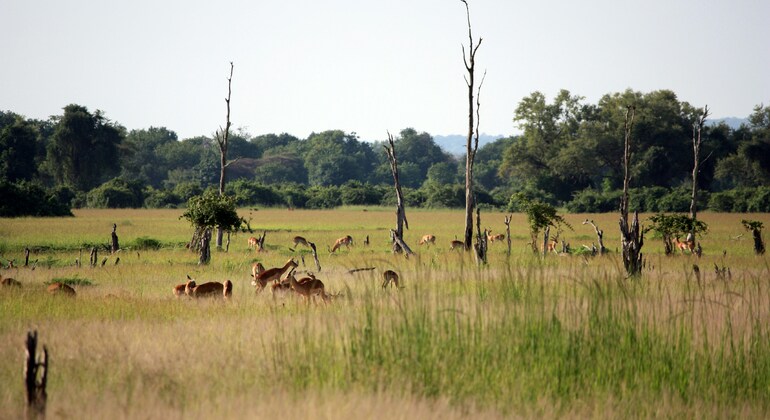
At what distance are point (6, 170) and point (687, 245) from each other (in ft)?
207

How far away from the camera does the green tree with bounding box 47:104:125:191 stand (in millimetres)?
78812

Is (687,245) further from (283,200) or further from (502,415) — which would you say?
(283,200)

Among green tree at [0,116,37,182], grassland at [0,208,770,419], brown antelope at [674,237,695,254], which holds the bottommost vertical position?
grassland at [0,208,770,419]

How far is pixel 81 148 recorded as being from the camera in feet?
262

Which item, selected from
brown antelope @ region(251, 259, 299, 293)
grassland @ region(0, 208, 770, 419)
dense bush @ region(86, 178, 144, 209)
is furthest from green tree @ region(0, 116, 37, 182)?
grassland @ region(0, 208, 770, 419)

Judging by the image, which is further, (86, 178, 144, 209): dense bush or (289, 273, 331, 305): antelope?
(86, 178, 144, 209): dense bush

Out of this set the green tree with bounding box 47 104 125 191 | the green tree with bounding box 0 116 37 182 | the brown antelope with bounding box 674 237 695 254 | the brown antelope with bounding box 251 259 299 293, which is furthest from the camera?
the green tree with bounding box 47 104 125 191

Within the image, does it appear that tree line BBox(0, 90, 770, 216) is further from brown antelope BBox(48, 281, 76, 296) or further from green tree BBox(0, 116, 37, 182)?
brown antelope BBox(48, 281, 76, 296)

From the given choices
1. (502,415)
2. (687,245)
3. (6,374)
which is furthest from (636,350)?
(687,245)

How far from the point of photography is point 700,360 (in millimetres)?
8641

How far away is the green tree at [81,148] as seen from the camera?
78.8m

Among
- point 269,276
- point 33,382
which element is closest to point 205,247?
point 269,276

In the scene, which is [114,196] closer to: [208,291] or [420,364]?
[208,291]

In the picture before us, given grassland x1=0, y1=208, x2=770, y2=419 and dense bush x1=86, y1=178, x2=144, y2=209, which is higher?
dense bush x1=86, y1=178, x2=144, y2=209
